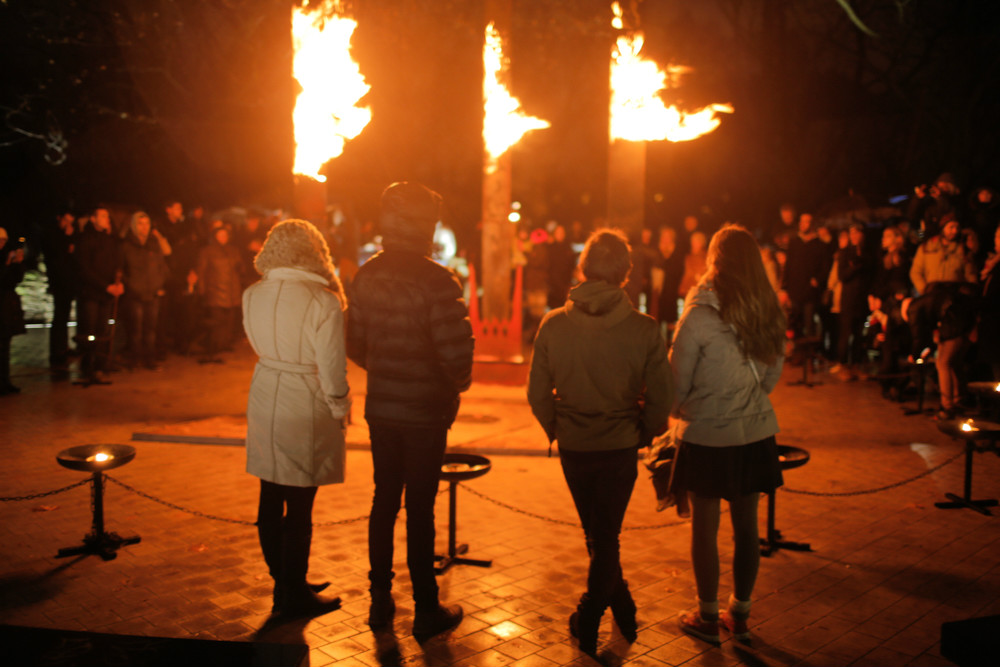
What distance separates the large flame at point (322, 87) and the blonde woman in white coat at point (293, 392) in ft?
16.5

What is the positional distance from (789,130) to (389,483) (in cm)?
2246

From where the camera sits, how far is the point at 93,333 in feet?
38.1

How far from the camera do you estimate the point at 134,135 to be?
19.6 meters

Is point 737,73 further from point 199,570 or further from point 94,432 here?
point 199,570

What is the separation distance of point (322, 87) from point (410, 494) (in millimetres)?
6308

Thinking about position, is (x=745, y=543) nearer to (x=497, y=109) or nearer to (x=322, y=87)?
(x=322, y=87)

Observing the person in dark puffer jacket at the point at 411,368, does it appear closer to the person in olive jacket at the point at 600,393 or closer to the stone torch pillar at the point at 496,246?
the person in olive jacket at the point at 600,393

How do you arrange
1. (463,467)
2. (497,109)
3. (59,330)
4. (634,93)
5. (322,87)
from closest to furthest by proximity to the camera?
(463,467), (322,87), (634,93), (497,109), (59,330)

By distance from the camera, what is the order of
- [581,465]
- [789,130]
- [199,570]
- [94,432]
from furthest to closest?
[789,130], [94,432], [199,570], [581,465]

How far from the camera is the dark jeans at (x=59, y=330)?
40.7 feet

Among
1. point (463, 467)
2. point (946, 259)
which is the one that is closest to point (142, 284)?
point (463, 467)

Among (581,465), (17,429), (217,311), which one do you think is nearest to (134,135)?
(217,311)

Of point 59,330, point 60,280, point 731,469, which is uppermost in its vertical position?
point 60,280

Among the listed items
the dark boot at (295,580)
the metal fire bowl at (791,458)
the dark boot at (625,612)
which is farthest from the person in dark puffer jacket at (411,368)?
the metal fire bowl at (791,458)
